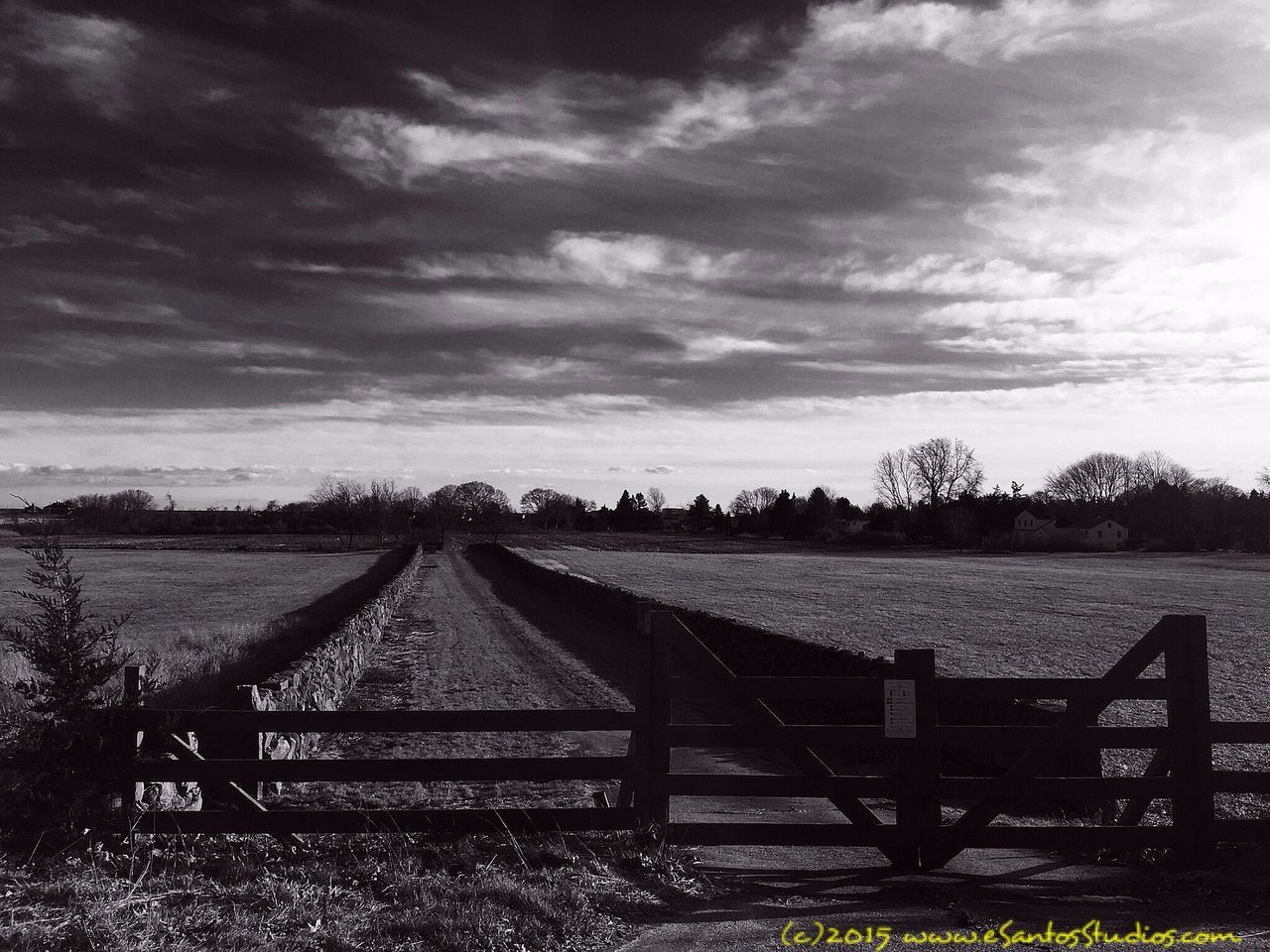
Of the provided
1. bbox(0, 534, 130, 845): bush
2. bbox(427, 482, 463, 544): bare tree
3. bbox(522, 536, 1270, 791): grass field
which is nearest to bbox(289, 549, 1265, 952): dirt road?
bbox(0, 534, 130, 845): bush

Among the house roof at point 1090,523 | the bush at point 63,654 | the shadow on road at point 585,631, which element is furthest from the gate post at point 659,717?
the house roof at point 1090,523

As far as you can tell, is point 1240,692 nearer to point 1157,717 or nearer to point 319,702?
point 1157,717

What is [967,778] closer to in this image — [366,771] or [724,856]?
[724,856]

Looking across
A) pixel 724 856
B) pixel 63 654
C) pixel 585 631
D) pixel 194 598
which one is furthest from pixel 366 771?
pixel 194 598

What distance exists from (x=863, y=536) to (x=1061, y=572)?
56.5 meters

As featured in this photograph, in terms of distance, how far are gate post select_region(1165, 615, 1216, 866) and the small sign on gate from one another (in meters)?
1.77

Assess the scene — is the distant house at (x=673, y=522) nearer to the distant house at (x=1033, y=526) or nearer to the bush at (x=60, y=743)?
the distant house at (x=1033, y=526)

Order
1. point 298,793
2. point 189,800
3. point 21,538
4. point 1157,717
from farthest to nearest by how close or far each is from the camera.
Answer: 1. point 1157,717
2. point 298,793
3. point 189,800
4. point 21,538

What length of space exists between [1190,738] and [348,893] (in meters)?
5.79

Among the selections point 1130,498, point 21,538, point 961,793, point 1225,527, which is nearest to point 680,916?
point 961,793

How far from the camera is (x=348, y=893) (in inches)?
203

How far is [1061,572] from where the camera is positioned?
51125mm

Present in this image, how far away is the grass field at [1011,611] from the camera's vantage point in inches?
602

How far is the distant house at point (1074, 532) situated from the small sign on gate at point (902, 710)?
10054 cm
